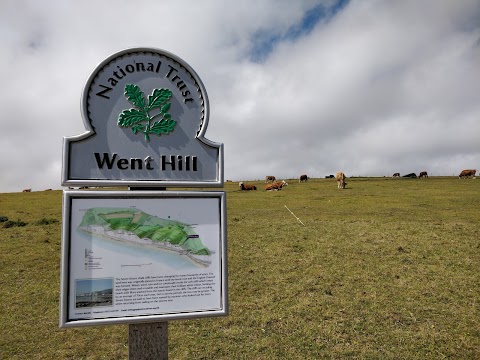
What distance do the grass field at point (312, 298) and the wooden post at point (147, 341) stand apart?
2586mm

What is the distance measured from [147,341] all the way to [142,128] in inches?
102

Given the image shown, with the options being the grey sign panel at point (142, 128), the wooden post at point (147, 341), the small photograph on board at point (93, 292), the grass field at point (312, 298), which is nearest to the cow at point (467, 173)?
the grass field at point (312, 298)

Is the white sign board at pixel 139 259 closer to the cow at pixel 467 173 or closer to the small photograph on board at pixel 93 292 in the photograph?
the small photograph on board at pixel 93 292

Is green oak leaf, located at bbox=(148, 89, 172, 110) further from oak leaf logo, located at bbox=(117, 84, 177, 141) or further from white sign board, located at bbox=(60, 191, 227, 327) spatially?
white sign board, located at bbox=(60, 191, 227, 327)

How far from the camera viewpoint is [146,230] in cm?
443

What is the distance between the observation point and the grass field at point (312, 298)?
23.4ft

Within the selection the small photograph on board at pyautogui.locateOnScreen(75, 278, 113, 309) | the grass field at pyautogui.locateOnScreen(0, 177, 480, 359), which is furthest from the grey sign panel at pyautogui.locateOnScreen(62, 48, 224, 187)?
the grass field at pyautogui.locateOnScreen(0, 177, 480, 359)

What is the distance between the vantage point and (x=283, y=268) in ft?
37.7

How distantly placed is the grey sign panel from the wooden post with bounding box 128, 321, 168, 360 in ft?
5.64

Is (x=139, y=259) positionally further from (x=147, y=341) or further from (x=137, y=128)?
(x=137, y=128)

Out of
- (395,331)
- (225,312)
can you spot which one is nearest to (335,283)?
(395,331)

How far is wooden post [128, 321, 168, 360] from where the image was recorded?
4492mm

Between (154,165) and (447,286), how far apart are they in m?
9.00

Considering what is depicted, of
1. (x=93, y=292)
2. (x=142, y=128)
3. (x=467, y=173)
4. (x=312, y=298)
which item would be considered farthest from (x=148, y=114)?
(x=467, y=173)
